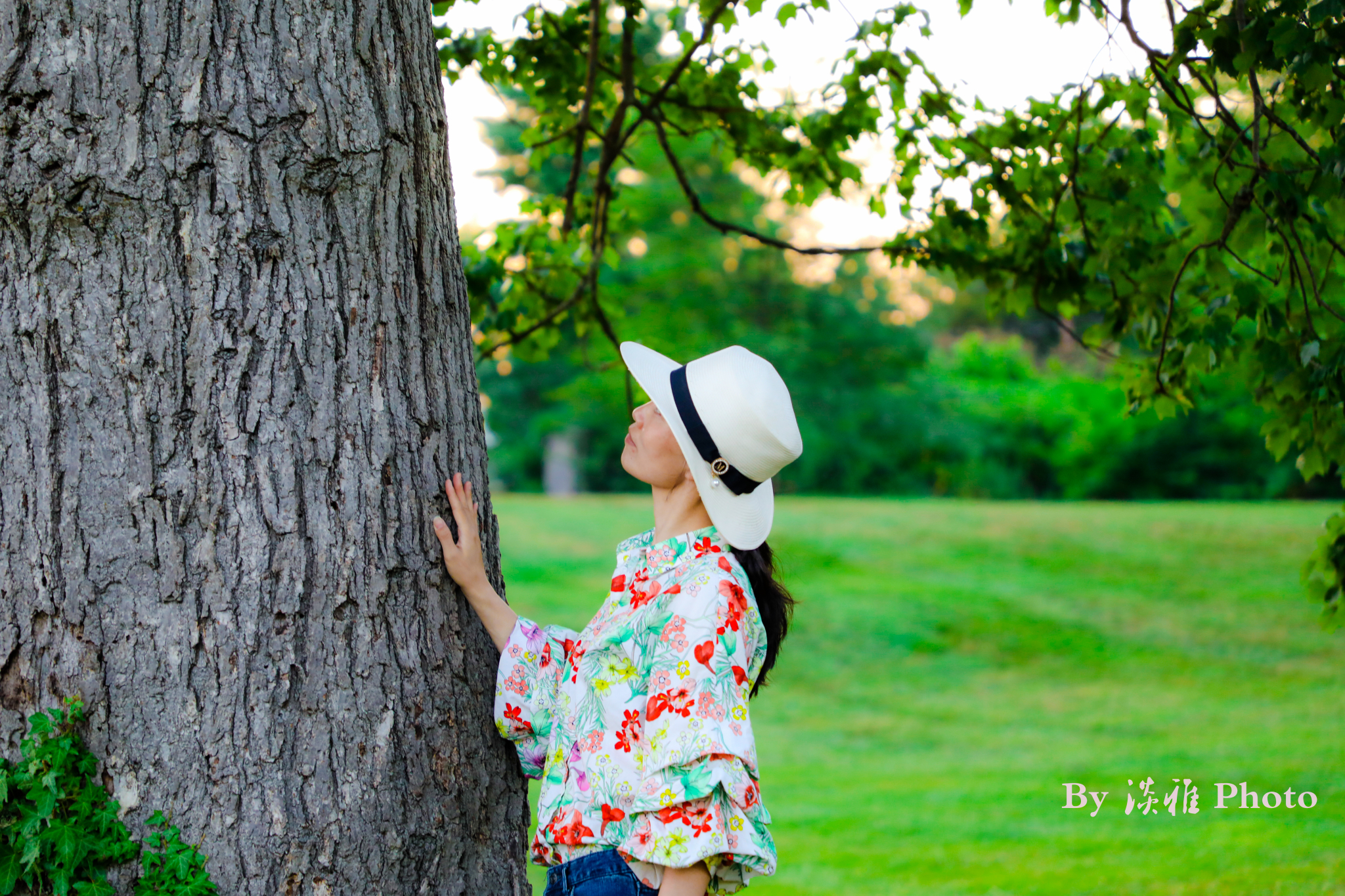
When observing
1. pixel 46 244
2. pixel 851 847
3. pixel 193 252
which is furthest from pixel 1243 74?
pixel 851 847

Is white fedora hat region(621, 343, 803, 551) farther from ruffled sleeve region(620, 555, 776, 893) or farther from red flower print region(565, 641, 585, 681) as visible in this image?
red flower print region(565, 641, 585, 681)

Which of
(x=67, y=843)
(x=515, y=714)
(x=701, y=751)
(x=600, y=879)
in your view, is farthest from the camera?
(x=515, y=714)

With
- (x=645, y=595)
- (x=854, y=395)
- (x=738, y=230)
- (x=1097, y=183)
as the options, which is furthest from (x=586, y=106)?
(x=854, y=395)

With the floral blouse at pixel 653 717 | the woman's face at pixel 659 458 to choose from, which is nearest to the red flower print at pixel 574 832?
the floral blouse at pixel 653 717

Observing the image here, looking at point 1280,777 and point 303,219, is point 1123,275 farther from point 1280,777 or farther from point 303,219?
point 1280,777

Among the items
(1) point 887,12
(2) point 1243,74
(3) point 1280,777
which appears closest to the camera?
(2) point 1243,74

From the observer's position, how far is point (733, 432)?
2.15m

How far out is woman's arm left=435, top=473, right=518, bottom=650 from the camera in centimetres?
210

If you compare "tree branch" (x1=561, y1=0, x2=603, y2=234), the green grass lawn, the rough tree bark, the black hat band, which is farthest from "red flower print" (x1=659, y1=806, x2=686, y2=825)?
the green grass lawn

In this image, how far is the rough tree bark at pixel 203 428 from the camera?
1825 millimetres

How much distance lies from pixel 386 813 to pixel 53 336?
998 mm

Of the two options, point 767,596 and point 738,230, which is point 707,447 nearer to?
point 767,596

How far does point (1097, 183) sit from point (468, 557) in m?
3.12

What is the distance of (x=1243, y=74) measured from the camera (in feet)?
10.1
